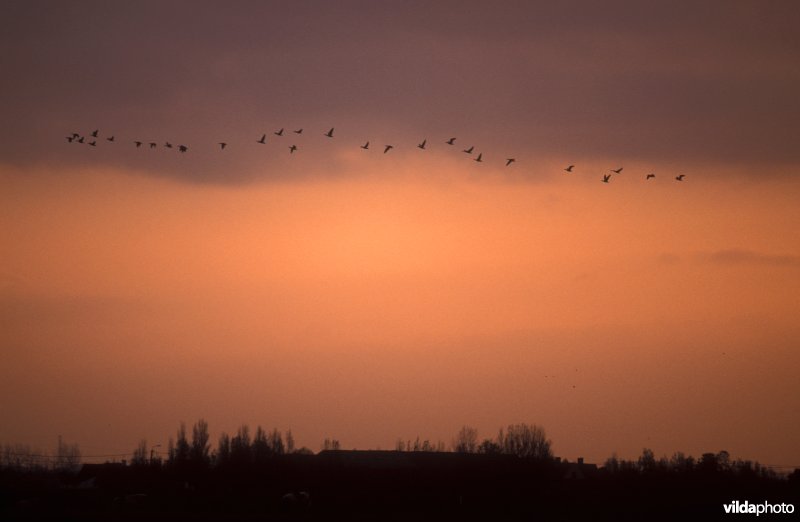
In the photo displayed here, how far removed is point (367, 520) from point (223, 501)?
2634 centimetres

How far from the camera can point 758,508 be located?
320ft

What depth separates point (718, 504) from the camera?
103625mm

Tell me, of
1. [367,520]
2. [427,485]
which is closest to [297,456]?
[427,485]

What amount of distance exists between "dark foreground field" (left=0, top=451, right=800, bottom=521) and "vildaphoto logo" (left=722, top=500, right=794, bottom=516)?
1257mm

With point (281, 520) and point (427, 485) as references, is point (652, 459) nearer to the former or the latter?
point (427, 485)

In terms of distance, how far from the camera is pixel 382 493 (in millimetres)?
111062

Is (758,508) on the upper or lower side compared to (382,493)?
lower

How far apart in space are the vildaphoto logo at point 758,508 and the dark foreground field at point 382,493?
49.5 inches

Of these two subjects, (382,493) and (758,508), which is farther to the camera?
(382,493)

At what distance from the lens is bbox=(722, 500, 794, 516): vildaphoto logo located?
314ft

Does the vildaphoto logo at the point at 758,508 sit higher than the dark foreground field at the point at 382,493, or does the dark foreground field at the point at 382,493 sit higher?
the dark foreground field at the point at 382,493

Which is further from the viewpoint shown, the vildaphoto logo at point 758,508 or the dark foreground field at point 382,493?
the vildaphoto logo at point 758,508

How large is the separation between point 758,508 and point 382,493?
33698 mm

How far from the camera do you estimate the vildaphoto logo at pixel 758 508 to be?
9569cm
